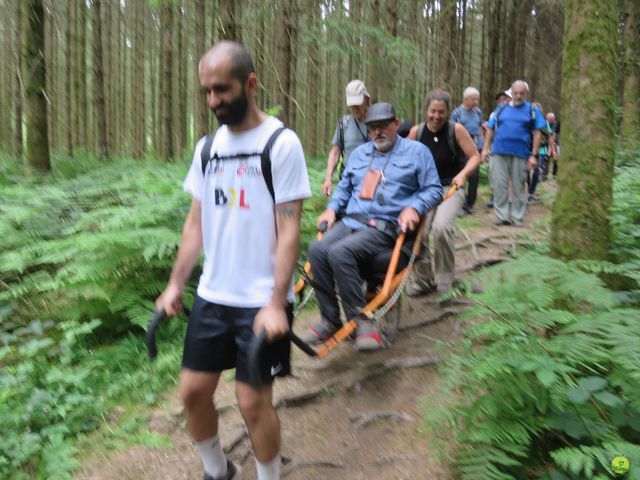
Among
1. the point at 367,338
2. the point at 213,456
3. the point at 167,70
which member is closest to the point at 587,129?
the point at 367,338

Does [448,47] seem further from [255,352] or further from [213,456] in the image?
[255,352]

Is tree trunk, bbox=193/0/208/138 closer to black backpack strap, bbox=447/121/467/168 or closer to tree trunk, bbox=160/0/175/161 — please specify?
tree trunk, bbox=160/0/175/161

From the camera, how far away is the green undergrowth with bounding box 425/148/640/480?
8.74 ft

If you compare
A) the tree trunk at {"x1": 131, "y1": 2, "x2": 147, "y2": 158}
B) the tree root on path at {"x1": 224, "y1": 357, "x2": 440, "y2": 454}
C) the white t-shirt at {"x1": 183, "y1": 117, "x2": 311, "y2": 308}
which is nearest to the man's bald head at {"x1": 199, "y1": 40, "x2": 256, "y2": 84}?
the white t-shirt at {"x1": 183, "y1": 117, "x2": 311, "y2": 308}

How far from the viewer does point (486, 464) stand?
9.02 ft

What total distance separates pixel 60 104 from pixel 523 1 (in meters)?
20.1

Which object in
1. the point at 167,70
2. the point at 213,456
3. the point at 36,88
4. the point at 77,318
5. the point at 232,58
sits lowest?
the point at 213,456

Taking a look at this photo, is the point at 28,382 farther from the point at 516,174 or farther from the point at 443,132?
the point at 516,174

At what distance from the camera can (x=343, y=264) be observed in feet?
13.0

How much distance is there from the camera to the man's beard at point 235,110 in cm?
243

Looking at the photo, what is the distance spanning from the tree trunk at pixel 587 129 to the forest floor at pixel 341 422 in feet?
4.97

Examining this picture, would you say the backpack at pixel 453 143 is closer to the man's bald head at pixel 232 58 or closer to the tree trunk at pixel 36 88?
the man's bald head at pixel 232 58

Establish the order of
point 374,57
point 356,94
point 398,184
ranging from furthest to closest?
1. point 374,57
2. point 356,94
3. point 398,184

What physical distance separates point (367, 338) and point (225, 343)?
1.53 metres
